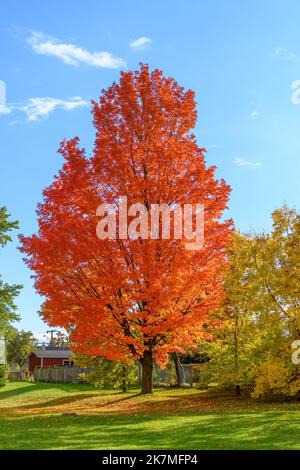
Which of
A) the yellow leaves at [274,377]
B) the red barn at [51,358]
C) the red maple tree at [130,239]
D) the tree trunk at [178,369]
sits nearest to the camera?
the red maple tree at [130,239]

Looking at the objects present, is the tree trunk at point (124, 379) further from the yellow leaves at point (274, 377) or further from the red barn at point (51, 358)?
the red barn at point (51, 358)

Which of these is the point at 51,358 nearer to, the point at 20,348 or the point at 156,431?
the point at 20,348

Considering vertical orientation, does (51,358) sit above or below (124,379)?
below

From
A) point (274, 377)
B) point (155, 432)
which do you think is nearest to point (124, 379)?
point (274, 377)

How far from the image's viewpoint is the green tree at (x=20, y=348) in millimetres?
97375

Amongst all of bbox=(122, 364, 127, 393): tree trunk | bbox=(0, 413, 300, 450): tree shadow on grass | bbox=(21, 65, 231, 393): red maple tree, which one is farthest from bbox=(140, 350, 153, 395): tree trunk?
bbox=(122, 364, 127, 393): tree trunk

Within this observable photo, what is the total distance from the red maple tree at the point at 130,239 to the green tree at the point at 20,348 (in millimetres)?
77770

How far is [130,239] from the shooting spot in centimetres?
2231

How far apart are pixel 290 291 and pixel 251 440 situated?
36.5 ft

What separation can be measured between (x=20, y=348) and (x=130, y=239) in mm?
81264

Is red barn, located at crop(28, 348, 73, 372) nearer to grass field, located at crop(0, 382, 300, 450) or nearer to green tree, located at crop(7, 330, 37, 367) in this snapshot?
green tree, located at crop(7, 330, 37, 367)

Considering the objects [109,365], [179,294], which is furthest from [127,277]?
[109,365]

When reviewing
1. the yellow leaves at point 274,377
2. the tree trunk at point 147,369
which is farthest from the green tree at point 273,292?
the tree trunk at point 147,369

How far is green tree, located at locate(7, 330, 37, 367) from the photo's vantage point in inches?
3834
